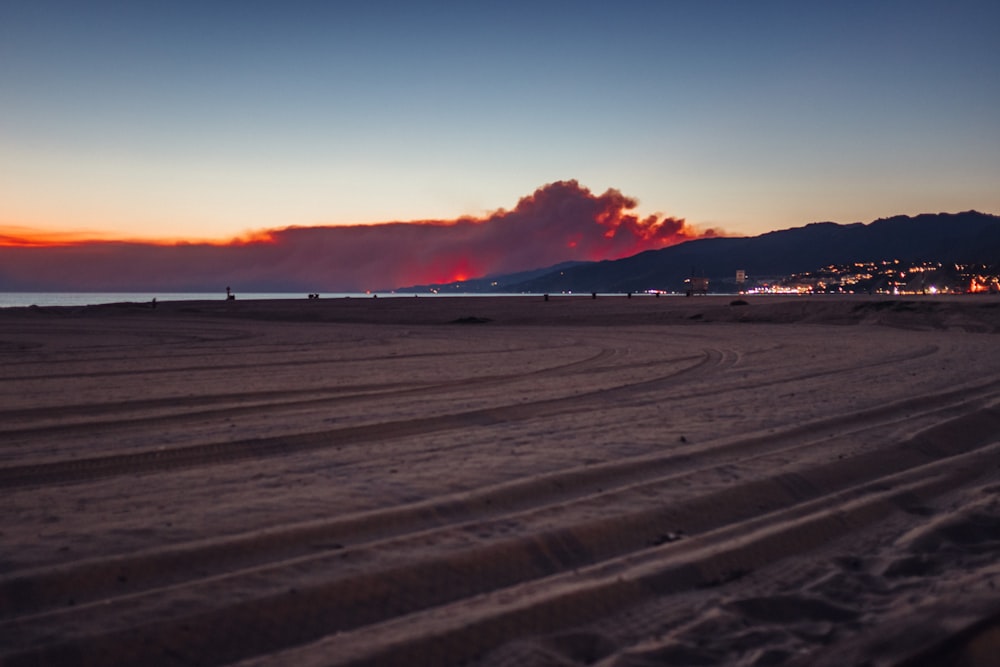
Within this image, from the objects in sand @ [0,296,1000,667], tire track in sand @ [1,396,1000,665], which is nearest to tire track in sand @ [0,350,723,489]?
sand @ [0,296,1000,667]

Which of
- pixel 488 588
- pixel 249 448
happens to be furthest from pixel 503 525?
pixel 249 448

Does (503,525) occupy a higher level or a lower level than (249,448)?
lower

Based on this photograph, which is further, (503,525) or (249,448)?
(249,448)

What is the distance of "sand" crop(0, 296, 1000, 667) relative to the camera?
120 inches

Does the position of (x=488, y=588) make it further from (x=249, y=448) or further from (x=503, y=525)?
(x=249, y=448)

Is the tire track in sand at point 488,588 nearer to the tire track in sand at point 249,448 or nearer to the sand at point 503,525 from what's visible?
the sand at point 503,525

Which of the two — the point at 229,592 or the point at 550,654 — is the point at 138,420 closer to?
the point at 229,592

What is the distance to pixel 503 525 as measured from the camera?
4402 mm

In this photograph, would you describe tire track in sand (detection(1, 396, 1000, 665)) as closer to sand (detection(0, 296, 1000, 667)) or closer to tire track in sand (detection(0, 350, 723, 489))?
sand (detection(0, 296, 1000, 667))

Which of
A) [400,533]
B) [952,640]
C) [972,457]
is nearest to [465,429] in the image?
[400,533]

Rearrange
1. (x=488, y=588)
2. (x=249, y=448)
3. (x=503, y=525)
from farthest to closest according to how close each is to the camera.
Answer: (x=249, y=448) < (x=503, y=525) < (x=488, y=588)

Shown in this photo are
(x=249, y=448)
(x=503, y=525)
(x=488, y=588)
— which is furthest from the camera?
(x=249, y=448)

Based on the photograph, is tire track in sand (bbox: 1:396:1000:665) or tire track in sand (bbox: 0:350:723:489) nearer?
tire track in sand (bbox: 1:396:1000:665)

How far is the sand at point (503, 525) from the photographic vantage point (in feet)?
10.0
